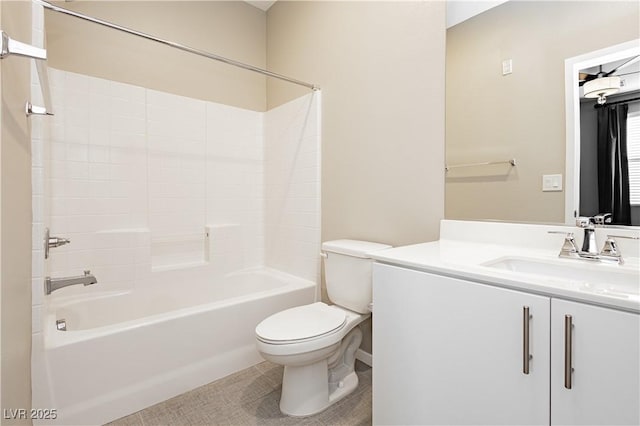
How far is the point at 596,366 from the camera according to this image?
0.76 metres

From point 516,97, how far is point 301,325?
143 centimetres

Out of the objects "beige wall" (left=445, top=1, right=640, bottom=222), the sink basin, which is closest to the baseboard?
"beige wall" (left=445, top=1, right=640, bottom=222)

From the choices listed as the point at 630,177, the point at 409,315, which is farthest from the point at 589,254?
the point at 409,315

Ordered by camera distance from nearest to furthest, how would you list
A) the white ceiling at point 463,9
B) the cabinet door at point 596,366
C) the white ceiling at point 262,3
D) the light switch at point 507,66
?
the cabinet door at point 596,366, the light switch at point 507,66, the white ceiling at point 463,9, the white ceiling at point 262,3

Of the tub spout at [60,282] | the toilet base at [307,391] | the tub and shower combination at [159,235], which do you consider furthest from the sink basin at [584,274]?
the tub spout at [60,282]

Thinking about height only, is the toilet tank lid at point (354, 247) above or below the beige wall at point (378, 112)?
below

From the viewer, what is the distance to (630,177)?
1121 mm

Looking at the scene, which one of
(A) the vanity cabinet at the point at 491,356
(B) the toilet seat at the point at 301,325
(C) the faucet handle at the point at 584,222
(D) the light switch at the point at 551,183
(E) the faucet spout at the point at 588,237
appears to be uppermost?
(D) the light switch at the point at 551,183

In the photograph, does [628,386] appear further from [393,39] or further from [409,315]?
[393,39]

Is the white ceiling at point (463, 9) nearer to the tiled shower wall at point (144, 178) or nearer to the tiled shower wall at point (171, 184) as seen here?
the tiled shower wall at point (171, 184)

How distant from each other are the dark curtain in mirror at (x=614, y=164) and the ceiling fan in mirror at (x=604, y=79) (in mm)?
58

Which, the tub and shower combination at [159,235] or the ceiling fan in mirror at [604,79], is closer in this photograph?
the ceiling fan in mirror at [604,79]

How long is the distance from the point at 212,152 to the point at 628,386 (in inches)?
102

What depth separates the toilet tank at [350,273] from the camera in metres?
1.72
